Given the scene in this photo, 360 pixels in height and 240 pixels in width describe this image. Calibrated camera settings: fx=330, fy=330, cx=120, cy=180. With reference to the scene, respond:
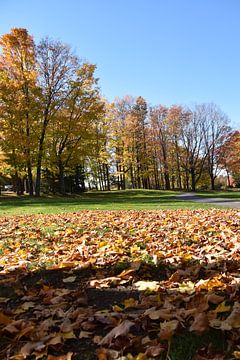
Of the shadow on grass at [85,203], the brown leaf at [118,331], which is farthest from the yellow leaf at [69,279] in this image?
the shadow on grass at [85,203]

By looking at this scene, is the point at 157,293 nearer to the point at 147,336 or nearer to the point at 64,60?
the point at 147,336

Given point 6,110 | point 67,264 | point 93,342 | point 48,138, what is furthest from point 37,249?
point 48,138

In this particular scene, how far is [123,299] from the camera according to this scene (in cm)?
296

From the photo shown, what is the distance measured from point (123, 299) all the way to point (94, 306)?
28 cm

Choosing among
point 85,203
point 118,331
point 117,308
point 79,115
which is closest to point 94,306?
point 117,308

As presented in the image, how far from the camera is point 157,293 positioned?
3000 millimetres

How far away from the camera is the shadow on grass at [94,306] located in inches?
83.4

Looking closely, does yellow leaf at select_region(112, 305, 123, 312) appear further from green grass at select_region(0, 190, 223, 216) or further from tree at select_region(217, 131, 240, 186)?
tree at select_region(217, 131, 240, 186)

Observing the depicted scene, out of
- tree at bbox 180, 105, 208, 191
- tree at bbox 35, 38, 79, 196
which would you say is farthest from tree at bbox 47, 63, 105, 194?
tree at bbox 180, 105, 208, 191

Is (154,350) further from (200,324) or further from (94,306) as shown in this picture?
(94,306)

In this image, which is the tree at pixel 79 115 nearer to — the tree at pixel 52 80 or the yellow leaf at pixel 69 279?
the tree at pixel 52 80

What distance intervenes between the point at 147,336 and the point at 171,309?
0.37 metres

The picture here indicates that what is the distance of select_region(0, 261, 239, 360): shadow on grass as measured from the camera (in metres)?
2.12

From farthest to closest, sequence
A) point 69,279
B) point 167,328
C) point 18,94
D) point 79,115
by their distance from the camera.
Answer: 1. point 79,115
2. point 18,94
3. point 69,279
4. point 167,328
